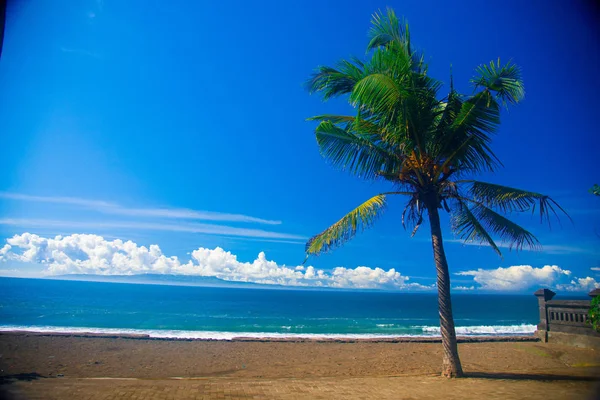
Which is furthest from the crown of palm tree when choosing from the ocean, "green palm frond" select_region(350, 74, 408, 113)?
the ocean

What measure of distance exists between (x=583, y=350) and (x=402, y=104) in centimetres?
962

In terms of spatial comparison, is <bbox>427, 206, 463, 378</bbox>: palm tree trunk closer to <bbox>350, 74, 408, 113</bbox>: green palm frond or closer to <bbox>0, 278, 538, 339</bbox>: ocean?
<bbox>350, 74, 408, 113</bbox>: green palm frond

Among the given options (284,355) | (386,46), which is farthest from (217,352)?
(386,46)

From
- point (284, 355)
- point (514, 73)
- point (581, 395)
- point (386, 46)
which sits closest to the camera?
point (581, 395)

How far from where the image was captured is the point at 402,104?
693 cm

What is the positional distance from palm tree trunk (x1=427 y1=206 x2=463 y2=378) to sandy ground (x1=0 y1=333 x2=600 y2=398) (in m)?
0.46

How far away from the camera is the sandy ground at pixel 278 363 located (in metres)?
7.12

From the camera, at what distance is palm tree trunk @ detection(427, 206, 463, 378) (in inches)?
283

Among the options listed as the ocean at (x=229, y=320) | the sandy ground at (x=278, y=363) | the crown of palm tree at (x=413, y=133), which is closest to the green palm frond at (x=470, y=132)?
the crown of palm tree at (x=413, y=133)

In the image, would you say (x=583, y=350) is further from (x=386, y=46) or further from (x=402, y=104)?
(x=386, y=46)

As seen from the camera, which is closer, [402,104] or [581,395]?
[581,395]

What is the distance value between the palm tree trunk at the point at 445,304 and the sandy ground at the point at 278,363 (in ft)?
1.53

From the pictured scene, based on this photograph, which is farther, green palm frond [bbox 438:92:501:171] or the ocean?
the ocean

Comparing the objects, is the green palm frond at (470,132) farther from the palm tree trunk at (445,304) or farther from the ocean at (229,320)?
the ocean at (229,320)
